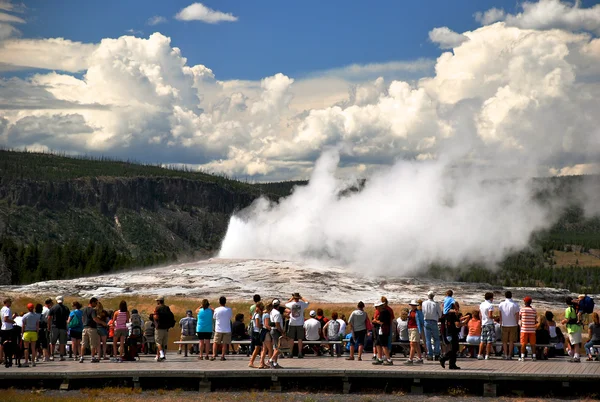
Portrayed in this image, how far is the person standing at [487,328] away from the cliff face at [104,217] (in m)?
133

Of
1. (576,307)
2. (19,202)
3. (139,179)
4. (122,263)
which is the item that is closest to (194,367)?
(576,307)

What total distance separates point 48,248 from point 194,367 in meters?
91.9

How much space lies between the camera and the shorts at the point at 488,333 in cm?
2219

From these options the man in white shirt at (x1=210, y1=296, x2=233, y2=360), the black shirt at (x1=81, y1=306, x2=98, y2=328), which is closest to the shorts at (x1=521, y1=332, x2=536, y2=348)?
the man in white shirt at (x1=210, y1=296, x2=233, y2=360)

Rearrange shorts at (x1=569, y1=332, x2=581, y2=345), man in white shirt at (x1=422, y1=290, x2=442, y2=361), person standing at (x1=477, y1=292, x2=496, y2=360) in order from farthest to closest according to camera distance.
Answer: person standing at (x1=477, y1=292, x2=496, y2=360), shorts at (x1=569, y1=332, x2=581, y2=345), man in white shirt at (x1=422, y1=290, x2=442, y2=361)

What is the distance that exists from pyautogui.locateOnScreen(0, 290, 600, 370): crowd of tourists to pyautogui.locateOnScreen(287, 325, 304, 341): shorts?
0.03 metres

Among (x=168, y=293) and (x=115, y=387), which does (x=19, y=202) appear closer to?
(x=168, y=293)

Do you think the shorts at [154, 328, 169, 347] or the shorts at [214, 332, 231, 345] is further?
the shorts at [214, 332, 231, 345]

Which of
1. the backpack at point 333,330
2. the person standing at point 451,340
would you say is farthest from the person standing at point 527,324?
the backpack at point 333,330

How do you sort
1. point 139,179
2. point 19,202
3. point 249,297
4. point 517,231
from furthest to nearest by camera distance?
point 139,179
point 19,202
point 517,231
point 249,297

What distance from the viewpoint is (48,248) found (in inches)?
4247

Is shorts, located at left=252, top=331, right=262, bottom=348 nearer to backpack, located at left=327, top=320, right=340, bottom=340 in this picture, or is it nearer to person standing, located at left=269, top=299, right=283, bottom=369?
person standing, located at left=269, top=299, right=283, bottom=369

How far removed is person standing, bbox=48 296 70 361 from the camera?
22.8 metres

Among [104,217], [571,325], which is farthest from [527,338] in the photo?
[104,217]
